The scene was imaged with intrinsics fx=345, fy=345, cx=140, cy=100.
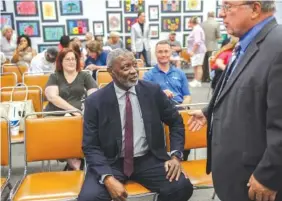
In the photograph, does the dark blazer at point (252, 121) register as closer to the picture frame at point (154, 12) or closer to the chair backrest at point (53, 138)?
the chair backrest at point (53, 138)

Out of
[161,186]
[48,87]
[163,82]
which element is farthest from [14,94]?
[161,186]

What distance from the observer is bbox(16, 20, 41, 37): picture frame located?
8.02 m

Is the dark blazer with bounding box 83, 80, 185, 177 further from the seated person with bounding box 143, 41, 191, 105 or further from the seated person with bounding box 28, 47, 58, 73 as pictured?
the seated person with bounding box 28, 47, 58, 73

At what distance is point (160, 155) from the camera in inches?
86.6

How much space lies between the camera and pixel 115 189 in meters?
1.94

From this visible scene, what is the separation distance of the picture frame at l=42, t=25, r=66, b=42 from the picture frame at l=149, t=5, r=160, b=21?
6.88 feet

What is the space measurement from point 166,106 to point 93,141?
0.53m

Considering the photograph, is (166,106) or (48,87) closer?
(166,106)

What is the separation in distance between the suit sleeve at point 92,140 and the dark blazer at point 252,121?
844 millimetres

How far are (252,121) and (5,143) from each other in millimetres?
1672

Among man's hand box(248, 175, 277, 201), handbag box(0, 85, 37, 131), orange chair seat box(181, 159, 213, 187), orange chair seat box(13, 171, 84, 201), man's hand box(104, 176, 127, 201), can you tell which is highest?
man's hand box(248, 175, 277, 201)

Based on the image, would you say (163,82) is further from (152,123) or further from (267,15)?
(267,15)

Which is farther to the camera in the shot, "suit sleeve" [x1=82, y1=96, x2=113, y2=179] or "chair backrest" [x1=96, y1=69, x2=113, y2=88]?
"chair backrest" [x1=96, y1=69, x2=113, y2=88]

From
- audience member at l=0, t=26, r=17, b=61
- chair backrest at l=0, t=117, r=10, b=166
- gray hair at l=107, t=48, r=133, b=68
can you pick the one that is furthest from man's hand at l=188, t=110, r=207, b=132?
audience member at l=0, t=26, r=17, b=61
